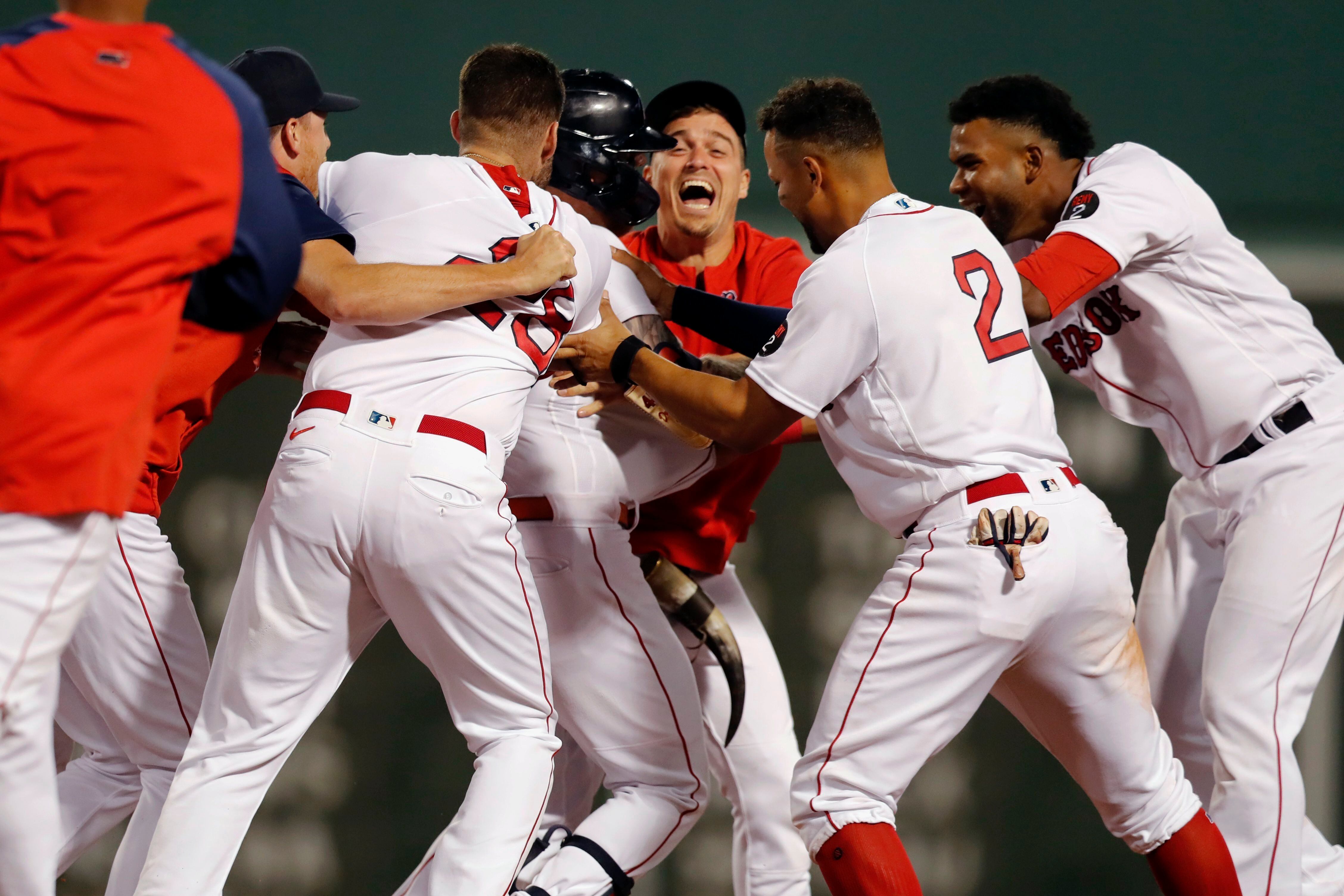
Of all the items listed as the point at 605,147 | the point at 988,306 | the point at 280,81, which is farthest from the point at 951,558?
the point at 280,81

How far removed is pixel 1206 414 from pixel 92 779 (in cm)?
279

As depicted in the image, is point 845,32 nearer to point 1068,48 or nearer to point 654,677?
point 1068,48

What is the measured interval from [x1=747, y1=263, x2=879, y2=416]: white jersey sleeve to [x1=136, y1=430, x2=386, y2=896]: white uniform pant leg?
87 cm

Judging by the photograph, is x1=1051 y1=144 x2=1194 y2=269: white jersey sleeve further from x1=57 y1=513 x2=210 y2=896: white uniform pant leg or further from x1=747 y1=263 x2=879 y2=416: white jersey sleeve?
x1=57 y1=513 x2=210 y2=896: white uniform pant leg

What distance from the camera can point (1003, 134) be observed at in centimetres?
333

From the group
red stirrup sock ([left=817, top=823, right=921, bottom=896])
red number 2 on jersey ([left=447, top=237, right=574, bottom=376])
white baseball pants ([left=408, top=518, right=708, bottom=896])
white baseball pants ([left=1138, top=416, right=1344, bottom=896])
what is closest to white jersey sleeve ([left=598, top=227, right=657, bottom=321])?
red number 2 on jersey ([left=447, top=237, right=574, bottom=376])

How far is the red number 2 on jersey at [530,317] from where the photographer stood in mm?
2516

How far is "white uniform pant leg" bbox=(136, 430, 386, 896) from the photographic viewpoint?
2256 mm

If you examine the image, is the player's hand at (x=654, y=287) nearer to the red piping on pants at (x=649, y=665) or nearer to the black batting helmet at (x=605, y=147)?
the black batting helmet at (x=605, y=147)

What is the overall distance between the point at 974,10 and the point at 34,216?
12.8ft

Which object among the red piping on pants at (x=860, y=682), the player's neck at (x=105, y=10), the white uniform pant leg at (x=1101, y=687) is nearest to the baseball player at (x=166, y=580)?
the player's neck at (x=105, y=10)

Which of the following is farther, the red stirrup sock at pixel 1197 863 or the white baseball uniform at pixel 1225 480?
the white baseball uniform at pixel 1225 480

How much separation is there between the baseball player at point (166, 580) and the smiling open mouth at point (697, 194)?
121 cm

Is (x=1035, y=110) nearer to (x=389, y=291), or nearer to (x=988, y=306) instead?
(x=988, y=306)
